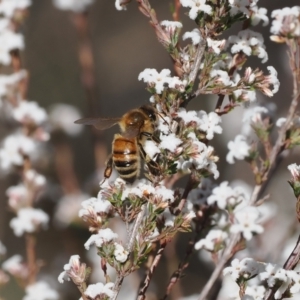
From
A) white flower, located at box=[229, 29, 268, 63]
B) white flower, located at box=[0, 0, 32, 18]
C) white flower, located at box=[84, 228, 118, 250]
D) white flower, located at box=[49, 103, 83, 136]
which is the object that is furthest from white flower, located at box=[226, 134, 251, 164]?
white flower, located at box=[49, 103, 83, 136]

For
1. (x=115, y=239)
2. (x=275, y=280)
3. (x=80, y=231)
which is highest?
(x=80, y=231)

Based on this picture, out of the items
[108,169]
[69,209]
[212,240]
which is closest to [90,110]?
[69,209]

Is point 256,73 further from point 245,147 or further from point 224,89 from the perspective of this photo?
point 245,147

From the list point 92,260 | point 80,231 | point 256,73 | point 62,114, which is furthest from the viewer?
point 62,114

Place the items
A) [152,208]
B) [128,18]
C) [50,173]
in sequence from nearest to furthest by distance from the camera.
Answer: [152,208], [50,173], [128,18]

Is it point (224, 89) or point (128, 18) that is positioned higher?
point (128, 18)

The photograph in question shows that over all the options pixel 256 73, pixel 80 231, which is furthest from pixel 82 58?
pixel 256 73

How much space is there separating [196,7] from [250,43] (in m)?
0.24

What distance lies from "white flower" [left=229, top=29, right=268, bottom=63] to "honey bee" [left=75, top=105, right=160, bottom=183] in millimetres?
362

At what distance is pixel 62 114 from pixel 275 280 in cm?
193

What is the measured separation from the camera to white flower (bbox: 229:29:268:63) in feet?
5.85

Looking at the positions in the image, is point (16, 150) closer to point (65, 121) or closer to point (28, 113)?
point (28, 113)

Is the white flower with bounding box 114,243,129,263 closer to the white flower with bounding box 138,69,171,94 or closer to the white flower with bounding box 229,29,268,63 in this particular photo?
the white flower with bounding box 138,69,171,94

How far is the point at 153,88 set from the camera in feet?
5.28
